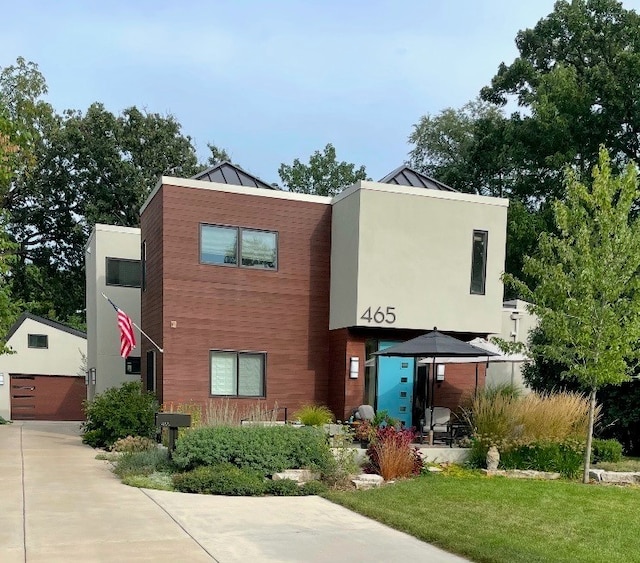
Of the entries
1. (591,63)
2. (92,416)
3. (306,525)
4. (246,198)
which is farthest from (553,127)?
(306,525)

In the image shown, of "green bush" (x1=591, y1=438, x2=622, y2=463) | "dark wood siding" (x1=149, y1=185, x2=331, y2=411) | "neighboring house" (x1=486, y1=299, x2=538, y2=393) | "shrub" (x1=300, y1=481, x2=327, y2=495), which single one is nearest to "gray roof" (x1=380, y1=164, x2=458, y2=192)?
"dark wood siding" (x1=149, y1=185, x2=331, y2=411)

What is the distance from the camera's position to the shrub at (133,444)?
12.9m

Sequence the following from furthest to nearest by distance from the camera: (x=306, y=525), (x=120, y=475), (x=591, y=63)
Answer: (x=591, y=63) → (x=120, y=475) → (x=306, y=525)

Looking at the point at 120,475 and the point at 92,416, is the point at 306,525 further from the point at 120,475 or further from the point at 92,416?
the point at 92,416

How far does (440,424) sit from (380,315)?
282 cm

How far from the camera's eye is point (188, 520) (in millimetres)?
7328

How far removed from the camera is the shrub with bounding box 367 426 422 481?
10.2 metres

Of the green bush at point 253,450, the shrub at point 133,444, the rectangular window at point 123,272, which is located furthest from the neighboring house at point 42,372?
the green bush at point 253,450

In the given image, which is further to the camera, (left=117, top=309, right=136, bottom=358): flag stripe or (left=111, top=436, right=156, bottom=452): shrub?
(left=117, top=309, right=136, bottom=358): flag stripe

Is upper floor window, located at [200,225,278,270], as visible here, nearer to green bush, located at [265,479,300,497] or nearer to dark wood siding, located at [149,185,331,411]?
dark wood siding, located at [149,185,331,411]

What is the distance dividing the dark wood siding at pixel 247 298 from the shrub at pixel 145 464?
400 centimetres

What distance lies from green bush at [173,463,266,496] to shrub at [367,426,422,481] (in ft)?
6.42

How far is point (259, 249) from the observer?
16.2m

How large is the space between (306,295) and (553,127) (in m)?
14.9
